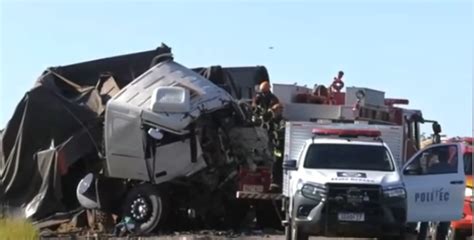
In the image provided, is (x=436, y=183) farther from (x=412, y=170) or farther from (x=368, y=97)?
(x=368, y=97)

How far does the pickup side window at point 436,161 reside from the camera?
59.2 ft

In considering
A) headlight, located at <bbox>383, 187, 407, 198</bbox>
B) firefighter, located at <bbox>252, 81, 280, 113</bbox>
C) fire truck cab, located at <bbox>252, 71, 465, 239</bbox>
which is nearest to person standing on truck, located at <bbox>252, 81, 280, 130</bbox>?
firefighter, located at <bbox>252, 81, 280, 113</bbox>

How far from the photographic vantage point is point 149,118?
21.5 metres

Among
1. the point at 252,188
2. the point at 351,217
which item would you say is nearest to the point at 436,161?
the point at 351,217

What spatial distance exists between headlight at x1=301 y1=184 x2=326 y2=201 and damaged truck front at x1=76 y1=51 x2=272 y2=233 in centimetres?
431

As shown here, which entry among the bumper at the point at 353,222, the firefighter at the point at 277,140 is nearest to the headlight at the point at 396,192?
the bumper at the point at 353,222

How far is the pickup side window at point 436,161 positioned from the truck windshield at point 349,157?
47 centimetres

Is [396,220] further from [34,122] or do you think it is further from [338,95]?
[34,122]

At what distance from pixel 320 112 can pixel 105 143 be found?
4639mm

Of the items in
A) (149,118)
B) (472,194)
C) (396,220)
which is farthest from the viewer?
(149,118)

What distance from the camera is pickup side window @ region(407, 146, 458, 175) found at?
711 inches

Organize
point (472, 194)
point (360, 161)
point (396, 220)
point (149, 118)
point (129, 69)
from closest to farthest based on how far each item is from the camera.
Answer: point (396, 220)
point (360, 161)
point (472, 194)
point (149, 118)
point (129, 69)

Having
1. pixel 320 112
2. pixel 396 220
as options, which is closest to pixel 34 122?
pixel 320 112

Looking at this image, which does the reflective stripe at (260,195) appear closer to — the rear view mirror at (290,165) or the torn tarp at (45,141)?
the rear view mirror at (290,165)
